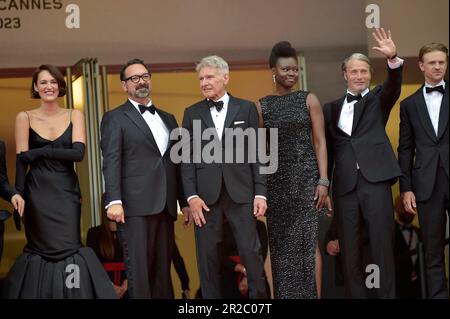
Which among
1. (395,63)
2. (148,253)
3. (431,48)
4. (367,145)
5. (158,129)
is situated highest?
(431,48)

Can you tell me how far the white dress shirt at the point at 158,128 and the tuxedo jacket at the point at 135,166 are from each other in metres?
0.04

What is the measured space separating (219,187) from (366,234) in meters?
1.12

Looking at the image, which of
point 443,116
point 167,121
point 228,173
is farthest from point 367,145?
point 167,121

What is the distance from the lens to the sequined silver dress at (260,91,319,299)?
7598 mm

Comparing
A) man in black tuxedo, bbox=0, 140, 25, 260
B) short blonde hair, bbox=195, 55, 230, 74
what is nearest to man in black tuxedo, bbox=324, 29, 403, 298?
short blonde hair, bbox=195, 55, 230, 74

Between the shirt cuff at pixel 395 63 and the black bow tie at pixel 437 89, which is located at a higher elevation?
the shirt cuff at pixel 395 63

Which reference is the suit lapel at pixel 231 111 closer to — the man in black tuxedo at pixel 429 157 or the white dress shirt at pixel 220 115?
the white dress shirt at pixel 220 115

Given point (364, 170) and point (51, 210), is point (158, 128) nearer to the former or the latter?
point (51, 210)

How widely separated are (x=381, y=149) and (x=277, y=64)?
3.12 feet

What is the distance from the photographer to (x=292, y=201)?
301 inches

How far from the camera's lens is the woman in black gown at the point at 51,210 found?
24.3ft

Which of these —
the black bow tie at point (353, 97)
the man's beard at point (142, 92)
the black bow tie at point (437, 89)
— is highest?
the man's beard at point (142, 92)

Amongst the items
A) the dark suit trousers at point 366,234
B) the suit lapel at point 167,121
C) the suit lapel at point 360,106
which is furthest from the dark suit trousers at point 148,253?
the suit lapel at point 360,106

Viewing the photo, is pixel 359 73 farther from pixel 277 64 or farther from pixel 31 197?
pixel 31 197
